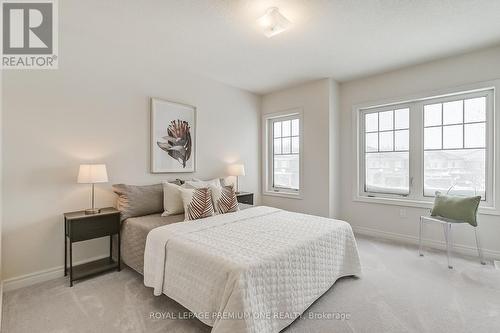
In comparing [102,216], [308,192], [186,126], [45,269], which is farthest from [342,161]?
[45,269]

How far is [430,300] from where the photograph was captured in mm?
2018

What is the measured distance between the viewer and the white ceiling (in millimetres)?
2121

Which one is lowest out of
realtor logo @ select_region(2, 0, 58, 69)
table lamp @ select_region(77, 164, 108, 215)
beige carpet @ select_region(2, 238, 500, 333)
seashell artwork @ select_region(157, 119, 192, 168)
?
beige carpet @ select_region(2, 238, 500, 333)

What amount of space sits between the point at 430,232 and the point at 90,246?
14.4 ft

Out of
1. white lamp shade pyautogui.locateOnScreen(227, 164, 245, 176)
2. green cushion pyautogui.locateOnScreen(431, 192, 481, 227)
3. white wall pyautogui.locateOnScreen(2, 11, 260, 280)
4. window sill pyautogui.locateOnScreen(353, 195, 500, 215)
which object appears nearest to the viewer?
white wall pyautogui.locateOnScreen(2, 11, 260, 280)

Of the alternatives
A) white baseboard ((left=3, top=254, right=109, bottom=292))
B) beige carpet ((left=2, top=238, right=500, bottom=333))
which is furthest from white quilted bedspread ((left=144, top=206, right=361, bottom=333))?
white baseboard ((left=3, top=254, right=109, bottom=292))

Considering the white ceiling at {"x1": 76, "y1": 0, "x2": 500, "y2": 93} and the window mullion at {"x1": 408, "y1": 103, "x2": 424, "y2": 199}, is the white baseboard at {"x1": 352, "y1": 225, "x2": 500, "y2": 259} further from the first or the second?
the white ceiling at {"x1": 76, "y1": 0, "x2": 500, "y2": 93}

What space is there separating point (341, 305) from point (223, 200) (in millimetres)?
1593

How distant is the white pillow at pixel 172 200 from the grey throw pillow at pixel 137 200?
129mm

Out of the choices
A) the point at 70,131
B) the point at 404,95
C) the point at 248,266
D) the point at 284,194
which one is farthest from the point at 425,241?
the point at 70,131

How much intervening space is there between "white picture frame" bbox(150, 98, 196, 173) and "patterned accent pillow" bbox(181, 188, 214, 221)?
0.83 metres

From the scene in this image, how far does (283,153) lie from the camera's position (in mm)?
4727

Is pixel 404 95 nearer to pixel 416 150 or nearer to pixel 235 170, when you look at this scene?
pixel 416 150

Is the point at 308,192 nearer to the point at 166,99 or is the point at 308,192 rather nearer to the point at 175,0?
the point at 166,99
